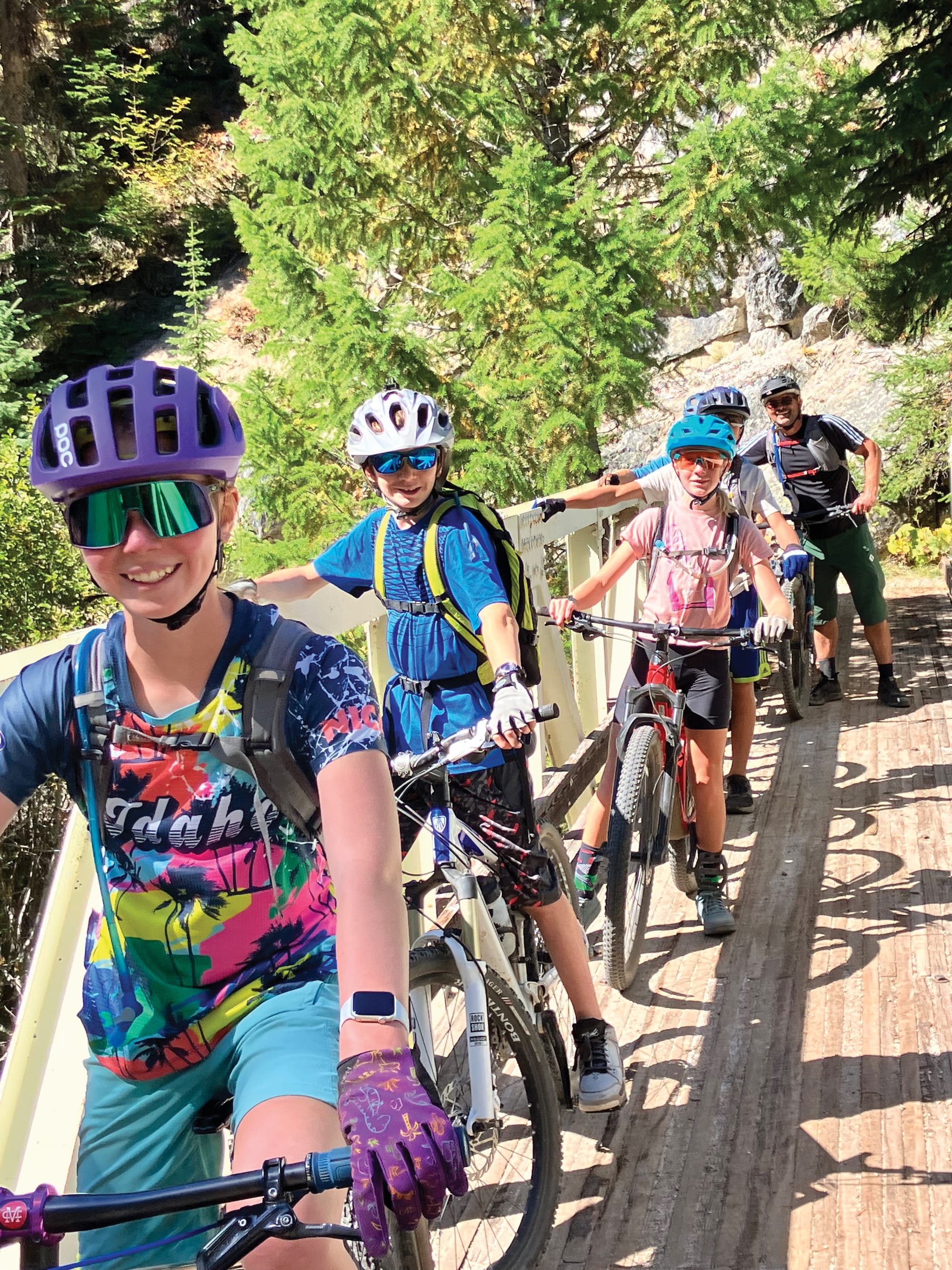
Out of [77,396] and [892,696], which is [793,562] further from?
[77,396]

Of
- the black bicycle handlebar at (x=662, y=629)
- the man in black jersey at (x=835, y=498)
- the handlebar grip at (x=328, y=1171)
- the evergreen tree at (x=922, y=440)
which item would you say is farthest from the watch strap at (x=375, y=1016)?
the evergreen tree at (x=922, y=440)

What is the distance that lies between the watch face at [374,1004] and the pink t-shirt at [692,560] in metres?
3.54

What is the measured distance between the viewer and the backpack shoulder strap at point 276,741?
5.60 feet

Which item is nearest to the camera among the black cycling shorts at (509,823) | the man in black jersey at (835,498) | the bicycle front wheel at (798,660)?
the black cycling shorts at (509,823)

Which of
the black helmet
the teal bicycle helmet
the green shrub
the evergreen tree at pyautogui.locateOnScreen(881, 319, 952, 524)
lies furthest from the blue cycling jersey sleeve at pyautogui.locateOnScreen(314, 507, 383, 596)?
the evergreen tree at pyautogui.locateOnScreen(881, 319, 952, 524)

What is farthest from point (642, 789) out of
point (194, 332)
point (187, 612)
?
point (194, 332)

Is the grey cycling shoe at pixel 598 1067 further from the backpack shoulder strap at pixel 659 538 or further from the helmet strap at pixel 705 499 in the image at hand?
the helmet strap at pixel 705 499

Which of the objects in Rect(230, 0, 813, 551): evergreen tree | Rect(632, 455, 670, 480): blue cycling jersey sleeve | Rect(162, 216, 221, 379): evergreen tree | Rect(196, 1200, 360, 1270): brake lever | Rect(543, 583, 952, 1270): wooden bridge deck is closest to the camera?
Rect(196, 1200, 360, 1270): brake lever

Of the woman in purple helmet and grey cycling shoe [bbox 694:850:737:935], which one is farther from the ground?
the woman in purple helmet

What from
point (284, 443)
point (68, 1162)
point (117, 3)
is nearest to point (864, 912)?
point (68, 1162)

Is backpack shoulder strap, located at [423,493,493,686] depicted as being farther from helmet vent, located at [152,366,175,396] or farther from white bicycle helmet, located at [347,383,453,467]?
helmet vent, located at [152,366,175,396]

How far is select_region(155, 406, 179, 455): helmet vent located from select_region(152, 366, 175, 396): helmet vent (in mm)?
31

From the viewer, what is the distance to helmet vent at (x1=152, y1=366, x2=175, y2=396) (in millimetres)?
1752

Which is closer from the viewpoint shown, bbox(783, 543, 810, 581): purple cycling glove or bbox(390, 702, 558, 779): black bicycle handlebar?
bbox(390, 702, 558, 779): black bicycle handlebar
